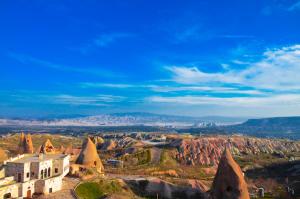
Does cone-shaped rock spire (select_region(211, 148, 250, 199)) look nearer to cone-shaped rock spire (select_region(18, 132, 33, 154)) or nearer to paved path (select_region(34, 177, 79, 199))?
paved path (select_region(34, 177, 79, 199))

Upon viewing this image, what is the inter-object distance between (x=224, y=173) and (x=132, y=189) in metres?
18.5

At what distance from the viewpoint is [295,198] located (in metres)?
58.0

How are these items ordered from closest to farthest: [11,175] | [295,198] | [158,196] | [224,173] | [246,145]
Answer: [224,173]
[11,175]
[295,198]
[158,196]
[246,145]

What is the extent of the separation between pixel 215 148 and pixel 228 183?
248 ft

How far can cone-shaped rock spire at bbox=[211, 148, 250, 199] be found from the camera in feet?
147

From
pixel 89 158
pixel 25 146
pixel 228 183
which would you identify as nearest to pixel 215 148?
pixel 25 146

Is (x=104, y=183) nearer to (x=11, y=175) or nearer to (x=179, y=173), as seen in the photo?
(x=11, y=175)

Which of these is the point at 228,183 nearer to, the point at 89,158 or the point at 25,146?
the point at 89,158

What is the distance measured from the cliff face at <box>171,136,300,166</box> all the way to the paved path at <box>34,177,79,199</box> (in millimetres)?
52766

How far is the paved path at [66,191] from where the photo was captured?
49.3 m

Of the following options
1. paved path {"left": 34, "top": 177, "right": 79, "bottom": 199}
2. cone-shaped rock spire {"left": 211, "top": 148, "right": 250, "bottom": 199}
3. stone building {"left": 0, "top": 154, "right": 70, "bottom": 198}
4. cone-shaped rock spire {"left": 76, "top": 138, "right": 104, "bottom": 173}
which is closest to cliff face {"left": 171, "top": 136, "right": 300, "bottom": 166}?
cone-shaped rock spire {"left": 76, "top": 138, "right": 104, "bottom": 173}

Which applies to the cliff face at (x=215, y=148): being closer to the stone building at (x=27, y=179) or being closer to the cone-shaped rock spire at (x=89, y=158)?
the cone-shaped rock spire at (x=89, y=158)

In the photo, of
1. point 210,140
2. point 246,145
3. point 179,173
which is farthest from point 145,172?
point 246,145

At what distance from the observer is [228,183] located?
4572 cm
